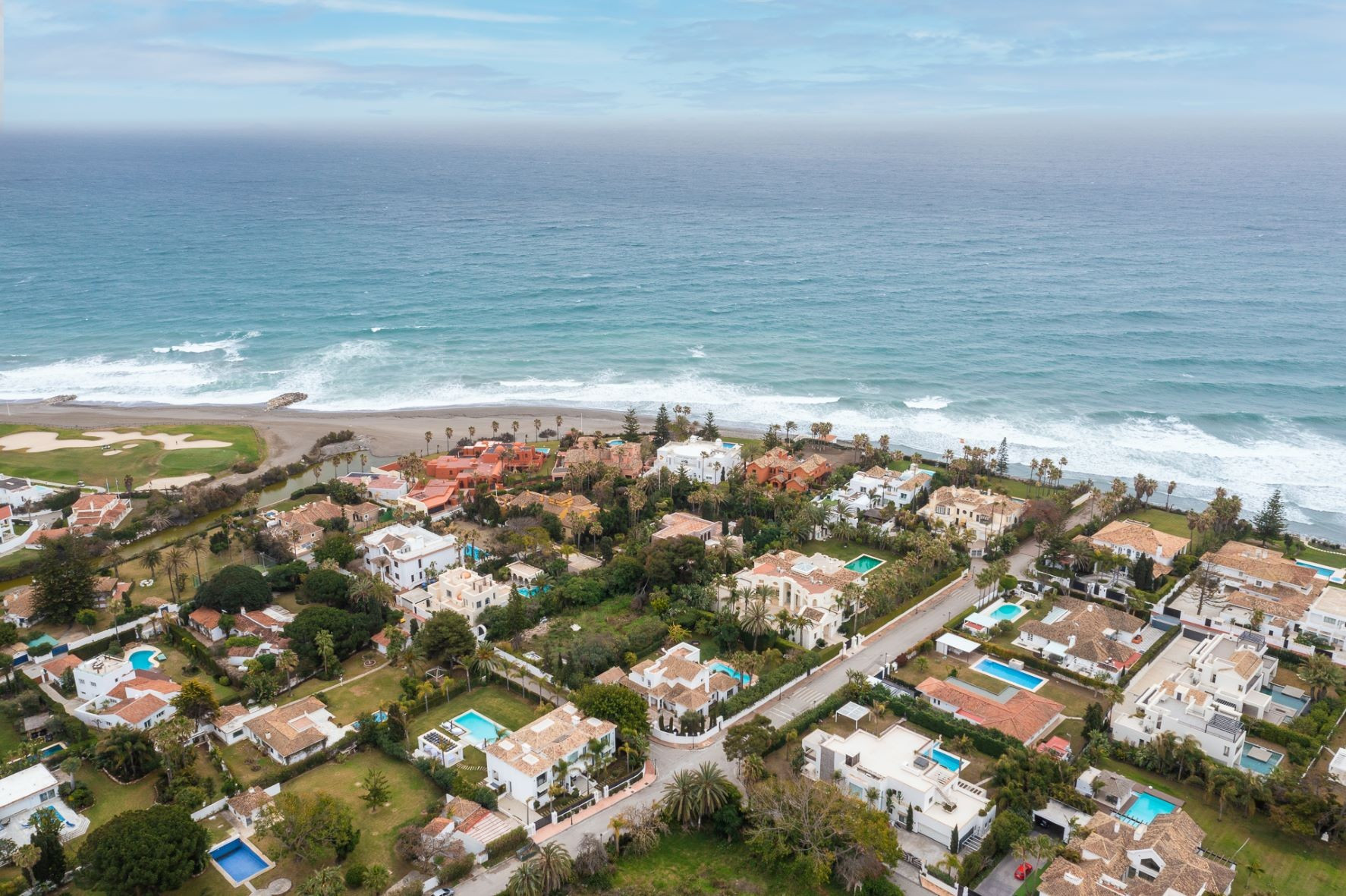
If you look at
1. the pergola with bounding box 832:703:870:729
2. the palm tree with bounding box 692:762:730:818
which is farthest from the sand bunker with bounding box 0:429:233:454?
the pergola with bounding box 832:703:870:729

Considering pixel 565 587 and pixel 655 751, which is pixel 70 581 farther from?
pixel 655 751

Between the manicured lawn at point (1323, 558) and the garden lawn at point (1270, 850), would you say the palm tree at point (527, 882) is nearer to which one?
the garden lawn at point (1270, 850)

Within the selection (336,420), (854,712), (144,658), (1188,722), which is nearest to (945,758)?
(854,712)

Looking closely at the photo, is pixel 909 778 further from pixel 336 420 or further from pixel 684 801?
pixel 336 420

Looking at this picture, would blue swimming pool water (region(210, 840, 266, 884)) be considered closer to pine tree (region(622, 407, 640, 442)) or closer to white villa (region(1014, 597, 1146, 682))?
white villa (region(1014, 597, 1146, 682))

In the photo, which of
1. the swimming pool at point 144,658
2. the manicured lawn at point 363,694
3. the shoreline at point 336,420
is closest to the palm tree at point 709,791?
the manicured lawn at point 363,694
